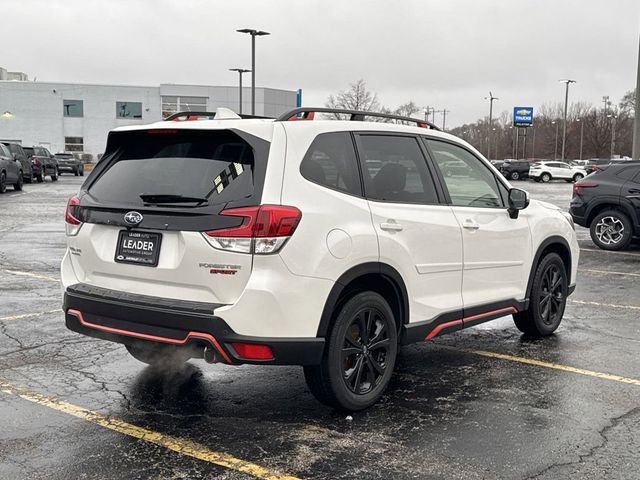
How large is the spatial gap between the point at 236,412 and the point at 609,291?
242 inches

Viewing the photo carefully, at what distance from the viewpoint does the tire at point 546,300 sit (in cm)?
628

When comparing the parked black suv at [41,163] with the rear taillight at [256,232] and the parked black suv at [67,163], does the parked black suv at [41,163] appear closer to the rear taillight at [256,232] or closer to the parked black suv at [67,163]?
the parked black suv at [67,163]

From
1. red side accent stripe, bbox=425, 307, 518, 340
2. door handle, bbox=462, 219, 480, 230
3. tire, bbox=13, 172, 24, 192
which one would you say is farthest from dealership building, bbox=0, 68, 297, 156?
door handle, bbox=462, 219, 480, 230

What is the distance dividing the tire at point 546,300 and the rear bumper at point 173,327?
2858 millimetres

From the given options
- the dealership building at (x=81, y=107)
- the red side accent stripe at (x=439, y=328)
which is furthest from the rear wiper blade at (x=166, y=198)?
the dealership building at (x=81, y=107)

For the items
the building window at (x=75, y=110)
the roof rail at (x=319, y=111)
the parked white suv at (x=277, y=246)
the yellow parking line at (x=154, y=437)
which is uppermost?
the building window at (x=75, y=110)

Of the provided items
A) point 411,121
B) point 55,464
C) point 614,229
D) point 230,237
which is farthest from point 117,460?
point 614,229

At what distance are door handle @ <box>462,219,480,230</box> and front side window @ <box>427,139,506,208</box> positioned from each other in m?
0.14

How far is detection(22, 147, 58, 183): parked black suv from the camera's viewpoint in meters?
34.6

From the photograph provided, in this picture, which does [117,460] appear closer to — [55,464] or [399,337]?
[55,464]

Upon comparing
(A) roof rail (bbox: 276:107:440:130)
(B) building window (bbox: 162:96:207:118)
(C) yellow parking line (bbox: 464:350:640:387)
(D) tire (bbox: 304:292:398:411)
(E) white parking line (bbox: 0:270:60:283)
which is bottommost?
(C) yellow parking line (bbox: 464:350:640:387)

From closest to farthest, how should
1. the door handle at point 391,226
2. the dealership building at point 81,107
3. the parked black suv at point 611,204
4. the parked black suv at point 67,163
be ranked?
the door handle at point 391,226 → the parked black suv at point 611,204 → the parked black suv at point 67,163 → the dealership building at point 81,107

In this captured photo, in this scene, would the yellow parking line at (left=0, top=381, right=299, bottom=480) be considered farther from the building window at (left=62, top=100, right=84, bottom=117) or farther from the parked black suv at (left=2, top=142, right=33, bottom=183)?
the building window at (left=62, top=100, right=84, bottom=117)

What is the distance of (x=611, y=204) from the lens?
13.0 metres
